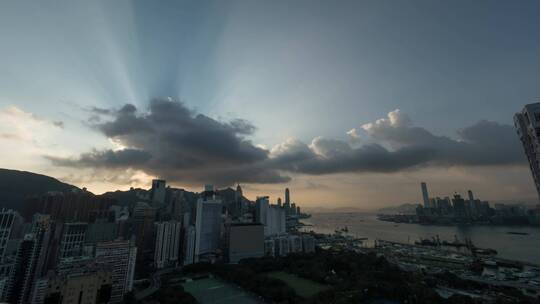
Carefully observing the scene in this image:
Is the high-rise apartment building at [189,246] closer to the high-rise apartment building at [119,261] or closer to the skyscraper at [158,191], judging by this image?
the high-rise apartment building at [119,261]

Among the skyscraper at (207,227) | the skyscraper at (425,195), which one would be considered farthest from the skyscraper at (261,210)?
the skyscraper at (425,195)

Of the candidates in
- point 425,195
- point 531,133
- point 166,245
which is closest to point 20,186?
point 166,245

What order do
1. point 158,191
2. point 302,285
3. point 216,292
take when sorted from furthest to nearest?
point 158,191 < point 302,285 < point 216,292

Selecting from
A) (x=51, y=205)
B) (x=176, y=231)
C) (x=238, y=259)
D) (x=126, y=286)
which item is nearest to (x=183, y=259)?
(x=176, y=231)

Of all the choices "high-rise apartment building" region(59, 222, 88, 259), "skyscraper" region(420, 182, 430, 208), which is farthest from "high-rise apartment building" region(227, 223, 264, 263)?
"skyscraper" region(420, 182, 430, 208)

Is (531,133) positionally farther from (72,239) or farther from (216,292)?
(72,239)
